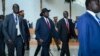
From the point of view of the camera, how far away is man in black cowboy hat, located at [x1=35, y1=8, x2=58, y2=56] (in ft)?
42.1

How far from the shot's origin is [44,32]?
1312 centimetres

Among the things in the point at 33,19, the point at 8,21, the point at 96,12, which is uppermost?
the point at 96,12

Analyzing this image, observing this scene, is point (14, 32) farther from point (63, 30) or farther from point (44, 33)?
point (63, 30)

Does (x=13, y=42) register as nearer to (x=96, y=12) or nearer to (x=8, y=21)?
(x=8, y=21)

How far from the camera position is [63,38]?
48.4 ft

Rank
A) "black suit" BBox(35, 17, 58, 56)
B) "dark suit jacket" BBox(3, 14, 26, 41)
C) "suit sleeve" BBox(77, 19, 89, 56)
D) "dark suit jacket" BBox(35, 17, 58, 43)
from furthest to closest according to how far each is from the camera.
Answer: "dark suit jacket" BBox(35, 17, 58, 43)
"black suit" BBox(35, 17, 58, 56)
"dark suit jacket" BBox(3, 14, 26, 41)
"suit sleeve" BBox(77, 19, 89, 56)

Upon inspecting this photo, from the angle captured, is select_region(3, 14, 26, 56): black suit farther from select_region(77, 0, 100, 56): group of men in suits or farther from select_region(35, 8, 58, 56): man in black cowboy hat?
select_region(77, 0, 100, 56): group of men in suits

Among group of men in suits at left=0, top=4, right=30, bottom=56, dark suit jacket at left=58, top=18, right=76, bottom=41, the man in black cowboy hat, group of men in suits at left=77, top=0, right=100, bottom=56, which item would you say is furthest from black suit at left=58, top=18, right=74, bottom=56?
group of men in suits at left=77, top=0, right=100, bottom=56

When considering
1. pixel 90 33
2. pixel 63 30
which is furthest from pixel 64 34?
pixel 90 33

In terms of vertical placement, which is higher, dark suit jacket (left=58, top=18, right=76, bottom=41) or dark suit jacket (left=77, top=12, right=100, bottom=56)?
dark suit jacket (left=77, top=12, right=100, bottom=56)

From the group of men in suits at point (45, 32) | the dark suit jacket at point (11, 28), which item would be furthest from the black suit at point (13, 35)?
the group of men in suits at point (45, 32)

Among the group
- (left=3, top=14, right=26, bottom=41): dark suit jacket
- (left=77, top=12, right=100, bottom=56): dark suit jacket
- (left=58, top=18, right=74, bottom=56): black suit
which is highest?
(left=77, top=12, right=100, bottom=56): dark suit jacket

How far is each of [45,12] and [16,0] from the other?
52.8ft

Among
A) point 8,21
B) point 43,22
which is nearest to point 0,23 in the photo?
point 43,22
